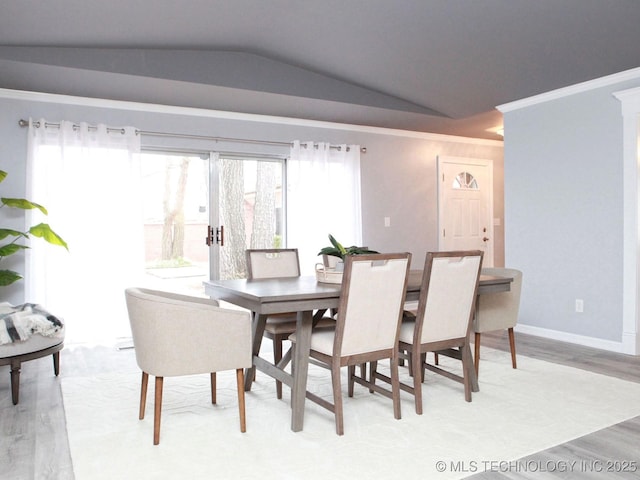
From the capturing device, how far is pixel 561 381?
11.3 feet

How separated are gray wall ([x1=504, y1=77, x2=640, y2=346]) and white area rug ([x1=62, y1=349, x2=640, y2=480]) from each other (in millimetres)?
1178

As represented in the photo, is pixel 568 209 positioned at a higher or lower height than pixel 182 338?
higher

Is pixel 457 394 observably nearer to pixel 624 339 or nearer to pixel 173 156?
pixel 624 339

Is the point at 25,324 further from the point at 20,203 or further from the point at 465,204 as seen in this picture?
the point at 465,204

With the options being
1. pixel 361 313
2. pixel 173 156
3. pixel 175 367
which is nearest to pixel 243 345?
pixel 175 367

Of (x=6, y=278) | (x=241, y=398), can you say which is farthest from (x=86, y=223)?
(x=241, y=398)

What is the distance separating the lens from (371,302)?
2.61 m

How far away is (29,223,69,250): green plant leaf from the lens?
412 centimetres

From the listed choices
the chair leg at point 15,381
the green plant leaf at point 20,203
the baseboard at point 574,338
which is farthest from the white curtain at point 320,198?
the chair leg at point 15,381

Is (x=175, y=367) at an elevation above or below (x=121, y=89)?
below

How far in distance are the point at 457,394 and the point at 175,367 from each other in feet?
5.75

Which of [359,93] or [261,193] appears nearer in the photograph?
[359,93]

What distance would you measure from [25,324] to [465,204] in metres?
5.46

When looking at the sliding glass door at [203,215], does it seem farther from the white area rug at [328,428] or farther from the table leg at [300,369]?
the table leg at [300,369]
